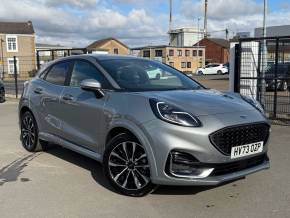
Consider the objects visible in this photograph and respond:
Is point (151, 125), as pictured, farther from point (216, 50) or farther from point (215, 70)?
point (216, 50)

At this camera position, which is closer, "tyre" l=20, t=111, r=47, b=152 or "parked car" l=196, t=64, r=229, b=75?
"tyre" l=20, t=111, r=47, b=152

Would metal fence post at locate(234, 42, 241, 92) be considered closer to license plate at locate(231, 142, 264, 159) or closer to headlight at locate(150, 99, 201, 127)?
license plate at locate(231, 142, 264, 159)

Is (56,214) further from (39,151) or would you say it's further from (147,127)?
(39,151)

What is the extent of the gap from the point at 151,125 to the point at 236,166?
1.04 meters

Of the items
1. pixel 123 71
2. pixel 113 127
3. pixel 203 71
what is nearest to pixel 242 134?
pixel 113 127

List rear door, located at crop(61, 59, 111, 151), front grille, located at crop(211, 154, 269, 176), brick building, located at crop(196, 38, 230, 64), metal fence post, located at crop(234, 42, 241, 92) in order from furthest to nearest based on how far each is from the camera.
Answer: brick building, located at crop(196, 38, 230, 64) < metal fence post, located at crop(234, 42, 241, 92) < rear door, located at crop(61, 59, 111, 151) < front grille, located at crop(211, 154, 269, 176)

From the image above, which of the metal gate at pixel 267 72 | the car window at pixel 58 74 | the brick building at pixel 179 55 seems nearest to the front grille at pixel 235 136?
the car window at pixel 58 74

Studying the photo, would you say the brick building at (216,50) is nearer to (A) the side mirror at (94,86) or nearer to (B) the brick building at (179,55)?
(B) the brick building at (179,55)

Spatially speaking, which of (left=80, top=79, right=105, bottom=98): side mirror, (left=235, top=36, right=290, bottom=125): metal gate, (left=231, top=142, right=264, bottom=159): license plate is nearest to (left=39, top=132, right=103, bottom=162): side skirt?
(left=80, top=79, right=105, bottom=98): side mirror

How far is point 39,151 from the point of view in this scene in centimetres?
755

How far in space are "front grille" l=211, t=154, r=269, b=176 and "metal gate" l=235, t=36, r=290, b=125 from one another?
5.38 m

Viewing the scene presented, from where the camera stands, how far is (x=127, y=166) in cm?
510

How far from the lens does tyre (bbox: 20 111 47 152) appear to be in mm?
7328

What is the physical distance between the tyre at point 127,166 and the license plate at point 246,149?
0.94 metres
